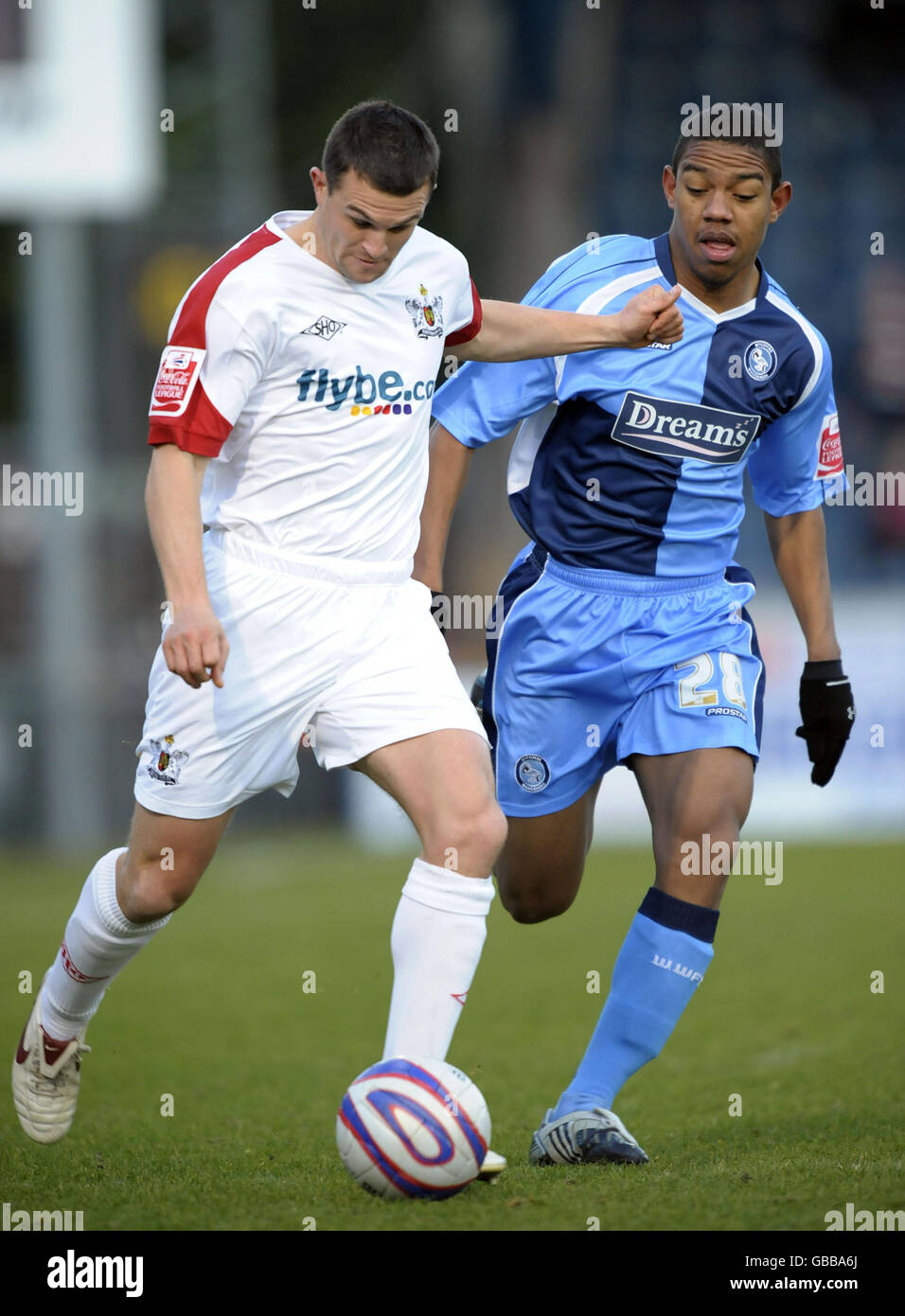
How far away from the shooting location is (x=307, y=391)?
4.17m

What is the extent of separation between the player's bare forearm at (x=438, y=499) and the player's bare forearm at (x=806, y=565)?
91 cm

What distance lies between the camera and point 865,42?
2252cm

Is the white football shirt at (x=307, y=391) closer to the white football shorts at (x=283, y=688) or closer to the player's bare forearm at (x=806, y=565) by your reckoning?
the white football shorts at (x=283, y=688)

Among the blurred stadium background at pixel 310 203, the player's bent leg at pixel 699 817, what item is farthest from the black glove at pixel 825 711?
the blurred stadium background at pixel 310 203

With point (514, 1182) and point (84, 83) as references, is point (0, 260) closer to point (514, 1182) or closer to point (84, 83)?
point (84, 83)

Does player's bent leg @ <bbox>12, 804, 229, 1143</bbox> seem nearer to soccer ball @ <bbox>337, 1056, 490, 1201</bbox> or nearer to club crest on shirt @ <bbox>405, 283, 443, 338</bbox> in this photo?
soccer ball @ <bbox>337, 1056, 490, 1201</bbox>

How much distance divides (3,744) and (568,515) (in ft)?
30.2

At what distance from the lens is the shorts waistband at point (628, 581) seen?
195 inches

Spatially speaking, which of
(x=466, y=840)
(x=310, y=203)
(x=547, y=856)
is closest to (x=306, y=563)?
(x=466, y=840)

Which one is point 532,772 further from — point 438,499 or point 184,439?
point 184,439

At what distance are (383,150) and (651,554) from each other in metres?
1.44

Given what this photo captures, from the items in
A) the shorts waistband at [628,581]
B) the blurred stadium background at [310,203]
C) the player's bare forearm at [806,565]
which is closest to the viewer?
the shorts waistband at [628,581]

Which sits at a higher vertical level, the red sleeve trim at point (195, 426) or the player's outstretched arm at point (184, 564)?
the red sleeve trim at point (195, 426)

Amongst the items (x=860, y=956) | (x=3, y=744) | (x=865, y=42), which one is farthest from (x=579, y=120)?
(x=860, y=956)
